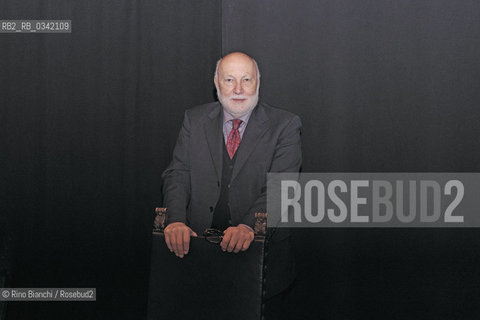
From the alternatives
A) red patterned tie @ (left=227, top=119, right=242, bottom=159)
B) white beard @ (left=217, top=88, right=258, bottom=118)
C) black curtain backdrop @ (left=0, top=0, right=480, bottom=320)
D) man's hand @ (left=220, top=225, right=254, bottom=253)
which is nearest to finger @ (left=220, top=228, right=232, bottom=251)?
man's hand @ (left=220, top=225, right=254, bottom=253)

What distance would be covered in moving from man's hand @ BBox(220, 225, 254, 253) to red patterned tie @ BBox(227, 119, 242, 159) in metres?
0.38

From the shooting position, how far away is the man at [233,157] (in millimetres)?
1962

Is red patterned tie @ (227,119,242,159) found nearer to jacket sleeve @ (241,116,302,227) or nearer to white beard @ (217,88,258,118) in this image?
white beard @ (217,88,258,118)

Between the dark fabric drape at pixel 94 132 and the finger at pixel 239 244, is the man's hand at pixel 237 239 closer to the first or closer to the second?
the finger at pixel 239 244

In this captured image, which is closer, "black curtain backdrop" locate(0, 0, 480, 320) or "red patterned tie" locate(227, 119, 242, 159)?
"red patterned tie" locate(227, 119, 242, 159)

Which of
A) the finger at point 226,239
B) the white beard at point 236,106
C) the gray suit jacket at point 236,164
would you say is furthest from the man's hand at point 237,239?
the white beard at point 236,106

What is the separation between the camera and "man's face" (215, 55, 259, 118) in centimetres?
194

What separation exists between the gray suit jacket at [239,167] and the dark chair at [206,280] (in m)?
0.20

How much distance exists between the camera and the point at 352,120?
2693mm

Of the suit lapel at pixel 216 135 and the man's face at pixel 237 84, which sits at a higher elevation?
the man's face at pixel 237 84

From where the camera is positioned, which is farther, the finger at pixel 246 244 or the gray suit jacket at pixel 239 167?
the gray suit jacket at pixel 239 167

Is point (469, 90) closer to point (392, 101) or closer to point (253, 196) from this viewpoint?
point (392, 101)

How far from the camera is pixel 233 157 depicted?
2008 mm

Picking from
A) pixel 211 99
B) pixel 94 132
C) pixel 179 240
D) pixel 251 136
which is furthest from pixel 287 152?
pixel 94 132
